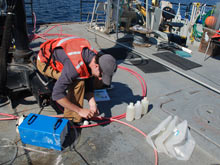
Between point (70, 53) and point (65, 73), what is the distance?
25 cm

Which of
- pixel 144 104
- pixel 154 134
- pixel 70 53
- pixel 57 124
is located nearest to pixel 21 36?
pixel 70 53

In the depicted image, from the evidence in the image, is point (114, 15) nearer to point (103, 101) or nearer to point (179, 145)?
point (103, 101)

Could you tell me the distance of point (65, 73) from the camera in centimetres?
223

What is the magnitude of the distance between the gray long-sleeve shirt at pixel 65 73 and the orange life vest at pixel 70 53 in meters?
0.05

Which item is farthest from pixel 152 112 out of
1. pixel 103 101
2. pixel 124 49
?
pixel 124 49

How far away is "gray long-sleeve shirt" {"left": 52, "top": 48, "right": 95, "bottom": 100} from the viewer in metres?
2.23

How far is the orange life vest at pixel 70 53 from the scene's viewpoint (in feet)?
7.42

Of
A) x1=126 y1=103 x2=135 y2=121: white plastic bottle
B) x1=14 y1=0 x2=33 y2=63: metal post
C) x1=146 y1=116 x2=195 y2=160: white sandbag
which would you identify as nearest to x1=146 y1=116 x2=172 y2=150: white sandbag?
x1=146 y1=116 x2=195 y2=160: white sandbag

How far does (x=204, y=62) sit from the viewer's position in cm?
571

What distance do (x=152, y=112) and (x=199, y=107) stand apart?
0.91 meters

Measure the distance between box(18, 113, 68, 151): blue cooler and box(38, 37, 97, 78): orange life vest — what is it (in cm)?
67

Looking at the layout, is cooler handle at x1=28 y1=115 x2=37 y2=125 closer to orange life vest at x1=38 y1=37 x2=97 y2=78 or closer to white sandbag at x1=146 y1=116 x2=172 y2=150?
orange life vest at x1=38 y1=37 x2=97 y2=78

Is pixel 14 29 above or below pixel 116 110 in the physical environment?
above

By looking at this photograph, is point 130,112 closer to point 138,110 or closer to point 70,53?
point 138,110
